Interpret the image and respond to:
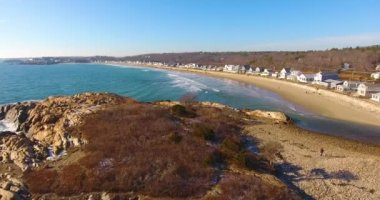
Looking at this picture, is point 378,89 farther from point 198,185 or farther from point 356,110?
Answer: point 198,185

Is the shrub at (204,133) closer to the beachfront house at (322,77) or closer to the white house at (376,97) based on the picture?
the white house at (376,97)

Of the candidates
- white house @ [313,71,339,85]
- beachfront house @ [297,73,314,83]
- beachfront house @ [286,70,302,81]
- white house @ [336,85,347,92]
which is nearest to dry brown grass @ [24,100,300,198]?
white house @ [336,85,347,92]

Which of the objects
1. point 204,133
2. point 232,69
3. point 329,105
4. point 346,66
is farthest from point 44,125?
point 232,69

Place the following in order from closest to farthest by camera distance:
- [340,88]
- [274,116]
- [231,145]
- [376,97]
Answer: [231,145] < [274,116] < [376,97] < [340,88]

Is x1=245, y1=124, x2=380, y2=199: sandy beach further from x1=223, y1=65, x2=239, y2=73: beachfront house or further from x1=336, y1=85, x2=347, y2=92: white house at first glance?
x1=223, y1=65, x2=239, y2=73: beachfront house

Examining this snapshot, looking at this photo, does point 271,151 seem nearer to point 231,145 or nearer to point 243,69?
point 231,145
